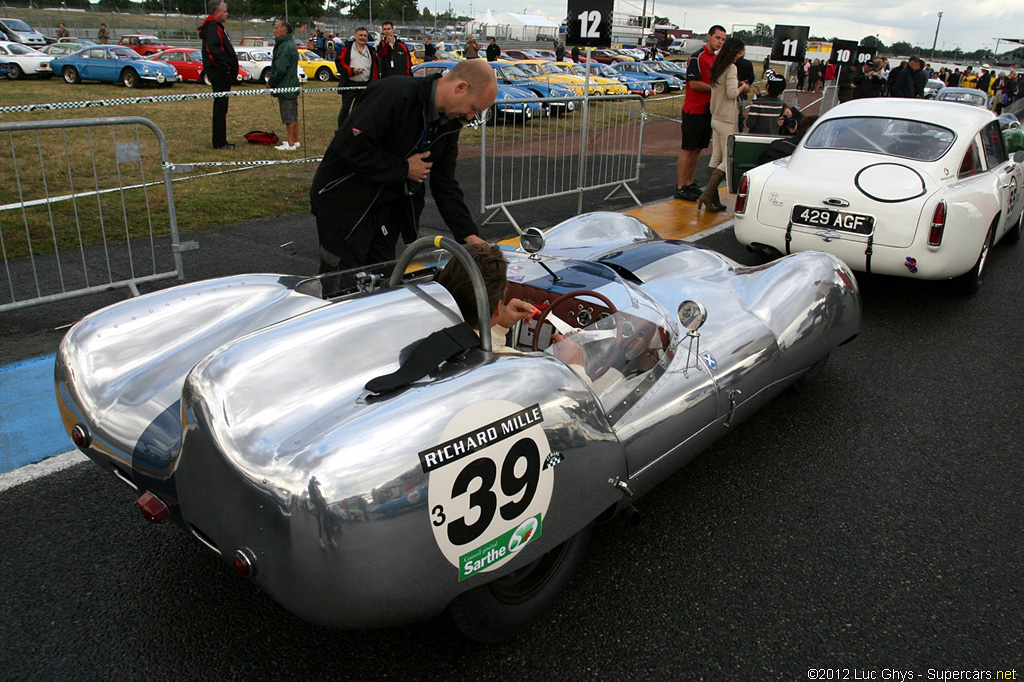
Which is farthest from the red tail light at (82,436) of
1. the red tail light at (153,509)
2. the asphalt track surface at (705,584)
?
the asphalt track surface at (705,584)

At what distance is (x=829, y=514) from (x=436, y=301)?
1.91 metres

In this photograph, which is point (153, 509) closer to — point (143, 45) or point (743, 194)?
point (743, 194)

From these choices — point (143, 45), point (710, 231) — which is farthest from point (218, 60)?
point (143, 45)

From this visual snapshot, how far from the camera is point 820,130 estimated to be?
6.34 metres

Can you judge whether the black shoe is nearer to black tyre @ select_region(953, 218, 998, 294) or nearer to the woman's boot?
the woman's boot

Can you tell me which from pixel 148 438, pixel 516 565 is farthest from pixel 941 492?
pixel 148 438

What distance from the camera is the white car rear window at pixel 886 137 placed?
18.9 feet

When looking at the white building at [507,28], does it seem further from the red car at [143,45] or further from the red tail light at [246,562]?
the red tail light at [246,562]

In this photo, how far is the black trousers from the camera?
9688 millimetres

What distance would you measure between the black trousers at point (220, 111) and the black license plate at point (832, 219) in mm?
7375

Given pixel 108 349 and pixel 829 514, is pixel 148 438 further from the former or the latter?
pixel 829 514

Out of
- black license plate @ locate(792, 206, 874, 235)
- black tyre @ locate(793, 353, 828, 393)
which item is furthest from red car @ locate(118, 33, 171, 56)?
black tyre @ locate(793, 353, 828, 393)

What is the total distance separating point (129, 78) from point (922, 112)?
20.5 meters

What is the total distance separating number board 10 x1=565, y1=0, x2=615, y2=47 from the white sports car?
2.64 metres
